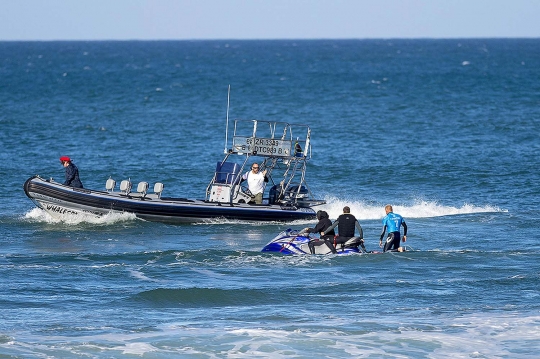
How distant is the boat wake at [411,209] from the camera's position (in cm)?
2773

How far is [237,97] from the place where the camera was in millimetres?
69312

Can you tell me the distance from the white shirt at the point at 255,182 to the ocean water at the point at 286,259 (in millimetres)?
947

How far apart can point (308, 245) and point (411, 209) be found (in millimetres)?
8127

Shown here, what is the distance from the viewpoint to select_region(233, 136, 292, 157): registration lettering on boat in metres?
25.5

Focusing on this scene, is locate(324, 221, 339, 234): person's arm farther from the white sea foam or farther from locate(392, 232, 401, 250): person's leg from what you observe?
the white sea foam

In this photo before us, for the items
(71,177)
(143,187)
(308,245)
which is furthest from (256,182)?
(308,245)

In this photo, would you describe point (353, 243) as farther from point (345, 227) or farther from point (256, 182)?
point (256, 182)

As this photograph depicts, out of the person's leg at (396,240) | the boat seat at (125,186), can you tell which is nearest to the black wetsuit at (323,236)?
the person's leg at (396,240)

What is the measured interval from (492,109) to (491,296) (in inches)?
1602

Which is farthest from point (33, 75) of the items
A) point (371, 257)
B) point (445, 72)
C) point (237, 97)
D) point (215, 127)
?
point (371, 257)

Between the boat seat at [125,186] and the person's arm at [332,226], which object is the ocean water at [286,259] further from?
the boat seat at [125,186]

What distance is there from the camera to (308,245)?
20891 mm

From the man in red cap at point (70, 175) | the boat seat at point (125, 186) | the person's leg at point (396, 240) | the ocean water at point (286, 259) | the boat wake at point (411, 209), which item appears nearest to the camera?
the ocean water at point (286, 259)

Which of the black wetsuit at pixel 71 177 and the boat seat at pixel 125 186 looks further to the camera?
the boat seat at pixel 125 186
